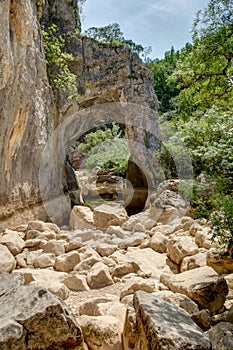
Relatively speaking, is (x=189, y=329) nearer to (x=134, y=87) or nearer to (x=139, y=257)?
(x=139, y=257)

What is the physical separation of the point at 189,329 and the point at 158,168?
35.1 feet

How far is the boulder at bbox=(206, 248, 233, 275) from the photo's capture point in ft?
10.6

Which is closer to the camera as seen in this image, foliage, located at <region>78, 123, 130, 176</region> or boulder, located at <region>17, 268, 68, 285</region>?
boulder, located at <region>17, 268, 68, 285</region>

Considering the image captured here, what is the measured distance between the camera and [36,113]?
6590mm

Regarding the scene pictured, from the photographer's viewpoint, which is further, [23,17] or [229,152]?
[23,17]

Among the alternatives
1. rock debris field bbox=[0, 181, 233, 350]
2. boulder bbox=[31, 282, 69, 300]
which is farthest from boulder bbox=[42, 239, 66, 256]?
boulder bbox=[31, 282, 69, 300]

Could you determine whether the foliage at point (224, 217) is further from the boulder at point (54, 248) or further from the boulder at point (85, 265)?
the boulder at point (54, 248)

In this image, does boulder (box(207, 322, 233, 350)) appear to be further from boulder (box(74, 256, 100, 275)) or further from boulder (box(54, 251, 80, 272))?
boulder (box(54, 251, 80, 272))

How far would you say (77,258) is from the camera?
3.83m

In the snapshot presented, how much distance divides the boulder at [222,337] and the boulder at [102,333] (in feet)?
2.29

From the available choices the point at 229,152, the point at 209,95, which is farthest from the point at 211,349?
the point at 209,95

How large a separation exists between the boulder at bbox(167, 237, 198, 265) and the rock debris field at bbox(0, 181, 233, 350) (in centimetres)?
2

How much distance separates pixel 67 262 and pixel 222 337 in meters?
2.54

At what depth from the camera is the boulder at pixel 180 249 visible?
4.03 m
